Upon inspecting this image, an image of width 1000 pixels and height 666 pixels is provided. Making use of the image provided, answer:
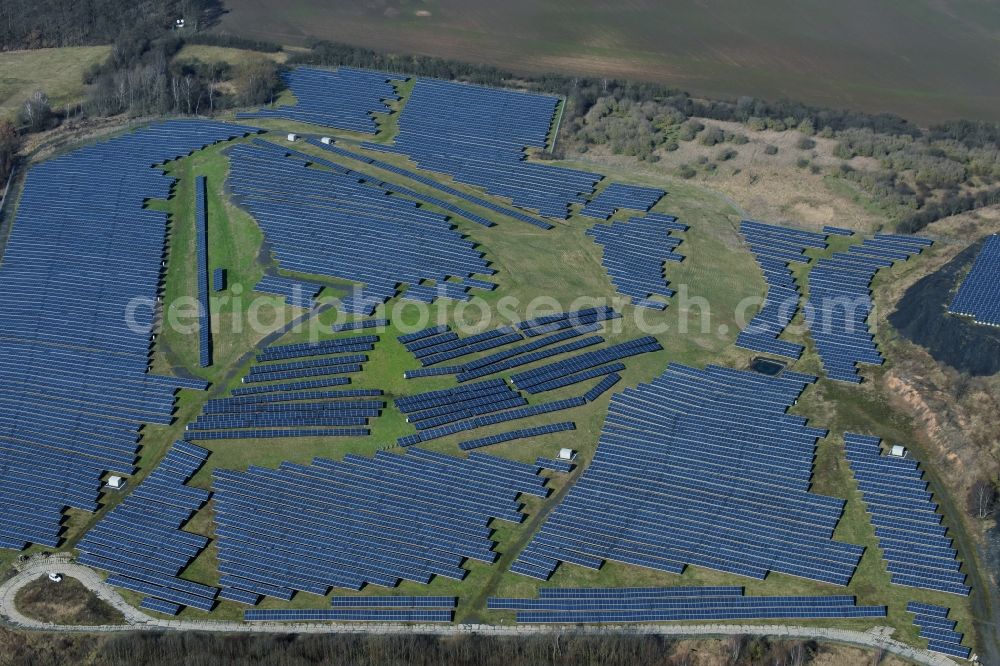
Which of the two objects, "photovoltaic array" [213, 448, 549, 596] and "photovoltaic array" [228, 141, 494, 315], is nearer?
"photovoltaic array" [213, 448, 549, 596]

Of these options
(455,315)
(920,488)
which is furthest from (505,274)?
(920,488)

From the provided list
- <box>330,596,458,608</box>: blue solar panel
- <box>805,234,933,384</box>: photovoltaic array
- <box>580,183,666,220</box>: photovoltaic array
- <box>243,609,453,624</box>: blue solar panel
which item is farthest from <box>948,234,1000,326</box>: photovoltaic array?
<box>243,609,453,624</box>: blue solar panel

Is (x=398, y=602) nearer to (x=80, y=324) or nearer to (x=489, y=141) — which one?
(x=80, y=324)

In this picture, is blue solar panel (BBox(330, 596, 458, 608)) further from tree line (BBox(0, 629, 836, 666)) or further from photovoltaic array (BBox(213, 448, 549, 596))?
tree line (BBox(0, 629, 836, 666))

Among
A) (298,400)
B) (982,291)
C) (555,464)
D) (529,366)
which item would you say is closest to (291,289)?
(298,400)

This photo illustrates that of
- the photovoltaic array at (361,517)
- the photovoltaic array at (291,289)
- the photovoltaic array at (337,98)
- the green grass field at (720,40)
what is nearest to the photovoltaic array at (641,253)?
the photovoltaic array at (291,289)

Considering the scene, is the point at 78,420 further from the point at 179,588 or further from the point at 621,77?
the point at 621,77
